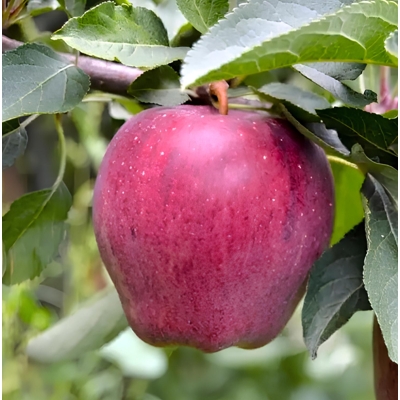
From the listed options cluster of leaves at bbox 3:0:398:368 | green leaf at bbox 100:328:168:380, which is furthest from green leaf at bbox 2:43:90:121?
green leaf at bbox 100:328:168:380

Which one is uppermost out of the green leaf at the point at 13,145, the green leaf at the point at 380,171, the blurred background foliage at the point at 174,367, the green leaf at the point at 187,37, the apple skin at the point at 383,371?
the green leaf at the point at 187,37

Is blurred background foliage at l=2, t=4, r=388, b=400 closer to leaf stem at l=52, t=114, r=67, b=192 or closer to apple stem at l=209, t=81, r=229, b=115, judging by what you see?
leaf stem at l=52, t=114, r=67, b=192

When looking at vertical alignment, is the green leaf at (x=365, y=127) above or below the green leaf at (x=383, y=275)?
above

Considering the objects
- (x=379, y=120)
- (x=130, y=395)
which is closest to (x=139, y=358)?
(x=130, y=395)

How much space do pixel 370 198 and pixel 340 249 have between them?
4 cm

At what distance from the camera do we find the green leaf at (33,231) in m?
0.41

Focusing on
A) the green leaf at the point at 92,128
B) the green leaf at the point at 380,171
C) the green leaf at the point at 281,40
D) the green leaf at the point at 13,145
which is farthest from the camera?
the green leaf at the point at 92,128

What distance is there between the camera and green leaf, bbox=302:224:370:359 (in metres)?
0.34

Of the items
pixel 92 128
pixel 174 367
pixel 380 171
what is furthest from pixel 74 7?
pixel 174 367

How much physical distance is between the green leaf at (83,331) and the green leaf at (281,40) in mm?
337

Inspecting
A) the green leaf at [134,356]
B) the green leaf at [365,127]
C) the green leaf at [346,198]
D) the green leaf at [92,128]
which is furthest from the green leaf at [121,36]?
the green leaf at [134,356]

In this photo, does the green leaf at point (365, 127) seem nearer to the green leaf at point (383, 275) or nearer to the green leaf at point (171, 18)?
the green leaf at point (383, 275)

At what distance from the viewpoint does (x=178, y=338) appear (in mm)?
334

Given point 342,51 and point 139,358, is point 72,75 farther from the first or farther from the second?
point 139,358
